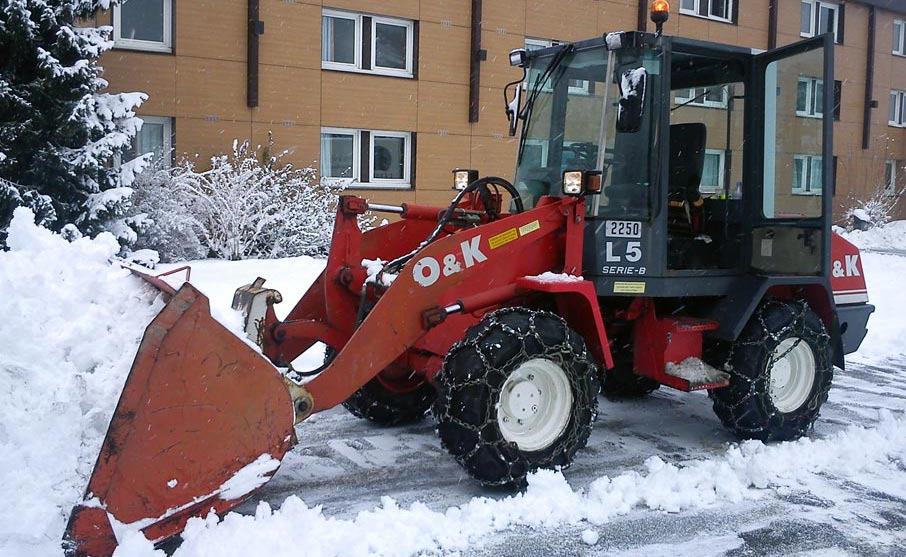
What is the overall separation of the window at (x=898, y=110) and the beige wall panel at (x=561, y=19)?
38.0 feet

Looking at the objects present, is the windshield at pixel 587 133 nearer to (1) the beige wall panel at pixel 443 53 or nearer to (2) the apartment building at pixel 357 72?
(2) the apartment building at pixel 357 72

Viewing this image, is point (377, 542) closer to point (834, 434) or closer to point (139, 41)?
point (834, 434)

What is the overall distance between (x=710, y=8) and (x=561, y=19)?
14.2 ft

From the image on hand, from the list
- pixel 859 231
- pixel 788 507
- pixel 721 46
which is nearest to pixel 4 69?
pixel 721 46

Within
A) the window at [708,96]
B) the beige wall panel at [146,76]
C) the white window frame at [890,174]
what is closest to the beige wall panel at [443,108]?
the beige wall panel at [146,76]

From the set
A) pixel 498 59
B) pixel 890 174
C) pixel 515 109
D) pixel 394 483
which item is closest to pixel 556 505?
pixel 394 483

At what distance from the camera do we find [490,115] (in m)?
16.1

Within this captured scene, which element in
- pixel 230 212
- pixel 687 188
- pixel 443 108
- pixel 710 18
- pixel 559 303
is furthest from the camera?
pixel 710 18

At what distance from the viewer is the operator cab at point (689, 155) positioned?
524 centimetres

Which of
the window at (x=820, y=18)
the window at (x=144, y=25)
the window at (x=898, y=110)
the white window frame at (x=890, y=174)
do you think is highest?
the window at (x=820, y=18)

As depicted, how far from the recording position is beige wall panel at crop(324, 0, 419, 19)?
1431 cm

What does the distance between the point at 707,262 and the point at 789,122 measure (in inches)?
42.9

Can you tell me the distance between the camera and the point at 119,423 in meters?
3.53

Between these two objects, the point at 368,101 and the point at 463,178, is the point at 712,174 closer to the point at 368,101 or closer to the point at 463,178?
the point at 463,178
